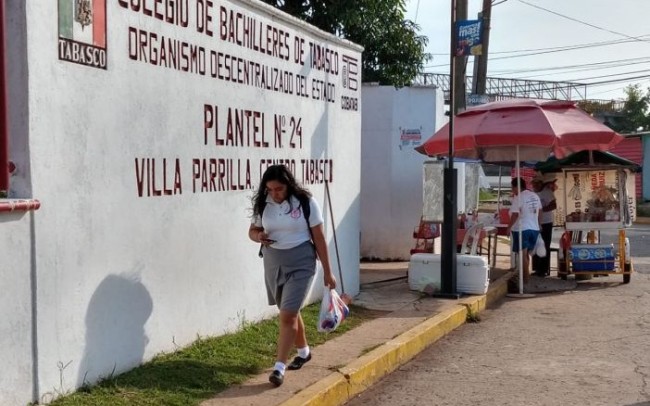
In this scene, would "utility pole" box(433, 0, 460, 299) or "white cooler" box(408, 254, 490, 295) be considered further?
"white cooler" box(408, 254, 490, 295)

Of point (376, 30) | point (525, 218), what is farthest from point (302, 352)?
point (376, 30)

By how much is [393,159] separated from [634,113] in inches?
2035

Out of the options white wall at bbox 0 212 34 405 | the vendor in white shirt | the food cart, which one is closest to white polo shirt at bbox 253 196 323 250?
white wall at bbox 0 212 34 405

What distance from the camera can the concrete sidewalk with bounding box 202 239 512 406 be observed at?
6.05 meters

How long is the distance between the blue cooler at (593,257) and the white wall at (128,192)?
20.4 ft

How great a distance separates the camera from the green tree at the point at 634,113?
60531mm

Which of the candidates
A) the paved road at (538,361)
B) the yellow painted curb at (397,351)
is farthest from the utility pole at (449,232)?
the yellow painted curb at (397,351)

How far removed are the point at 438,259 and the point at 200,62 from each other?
5.05m

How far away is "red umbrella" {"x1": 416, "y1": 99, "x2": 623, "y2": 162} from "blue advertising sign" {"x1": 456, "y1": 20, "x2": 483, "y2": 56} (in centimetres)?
140

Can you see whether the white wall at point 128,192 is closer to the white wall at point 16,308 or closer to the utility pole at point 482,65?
the white wall at point 16,308

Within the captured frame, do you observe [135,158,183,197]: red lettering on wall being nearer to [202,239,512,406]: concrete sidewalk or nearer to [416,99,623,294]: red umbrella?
[202,239,512,406]: concrete sidewalk

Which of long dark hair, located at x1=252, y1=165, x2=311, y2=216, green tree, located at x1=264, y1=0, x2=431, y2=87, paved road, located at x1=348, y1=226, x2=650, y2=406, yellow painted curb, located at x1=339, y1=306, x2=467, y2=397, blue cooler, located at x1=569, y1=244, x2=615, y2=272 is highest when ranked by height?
green tree, located at x1=264, y1=0, x2=431, y2=87

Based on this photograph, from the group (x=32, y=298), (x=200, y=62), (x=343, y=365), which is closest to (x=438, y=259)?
(x=343, y=365)

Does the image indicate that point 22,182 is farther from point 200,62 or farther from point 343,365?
point 343,365
